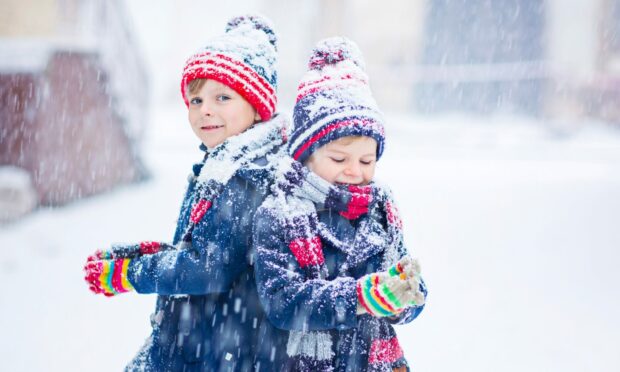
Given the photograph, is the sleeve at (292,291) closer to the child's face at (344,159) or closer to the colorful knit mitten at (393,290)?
the colorful knit mitten at (393,290)

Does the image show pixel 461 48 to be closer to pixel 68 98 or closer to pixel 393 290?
pixel 68 98

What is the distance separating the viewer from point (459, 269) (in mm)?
5414

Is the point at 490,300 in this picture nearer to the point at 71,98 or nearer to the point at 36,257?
the point at 36,257

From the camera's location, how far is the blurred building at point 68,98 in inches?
264

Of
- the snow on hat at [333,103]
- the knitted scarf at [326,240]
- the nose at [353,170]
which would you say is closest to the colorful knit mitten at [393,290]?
the knitted scarf at [326,240]

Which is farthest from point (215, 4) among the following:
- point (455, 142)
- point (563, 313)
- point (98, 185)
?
point (563, 313)

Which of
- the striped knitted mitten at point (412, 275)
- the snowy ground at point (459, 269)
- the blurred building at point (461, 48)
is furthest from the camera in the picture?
the blurred building at point (461, 48)

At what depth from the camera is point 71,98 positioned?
724cm

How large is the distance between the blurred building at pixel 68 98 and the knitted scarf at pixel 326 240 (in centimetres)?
551

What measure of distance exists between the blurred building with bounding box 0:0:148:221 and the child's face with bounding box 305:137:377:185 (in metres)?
5.53

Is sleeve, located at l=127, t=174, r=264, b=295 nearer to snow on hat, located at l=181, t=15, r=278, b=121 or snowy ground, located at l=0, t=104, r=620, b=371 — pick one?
snow on hat, located at l=181, t=15, r=278, b=121

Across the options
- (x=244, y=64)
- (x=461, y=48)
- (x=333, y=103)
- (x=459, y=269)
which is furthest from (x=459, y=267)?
(x=461, y=48)

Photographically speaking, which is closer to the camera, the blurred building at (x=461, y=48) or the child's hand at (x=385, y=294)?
the child's hand at (x=385, y=294)

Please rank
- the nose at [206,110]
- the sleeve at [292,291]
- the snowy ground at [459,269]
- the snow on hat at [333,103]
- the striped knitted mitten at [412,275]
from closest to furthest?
the striped knitted mitten at [412,275] → the sleeve at [292,291] → the snow on hat at [333,103] → the nose at [206,110] → the snowy ground at [459,269]
